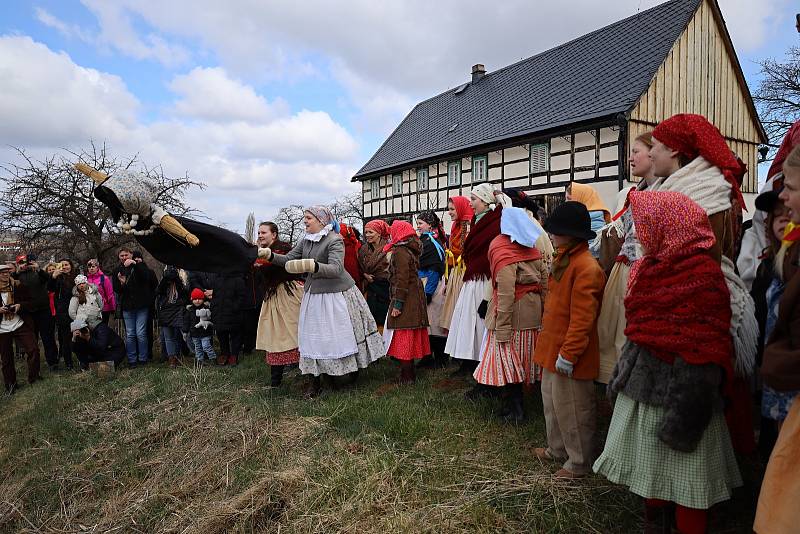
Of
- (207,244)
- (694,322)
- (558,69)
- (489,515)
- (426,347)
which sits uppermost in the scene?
(558,69)

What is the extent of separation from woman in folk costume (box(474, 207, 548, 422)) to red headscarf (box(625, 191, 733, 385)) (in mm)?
1543

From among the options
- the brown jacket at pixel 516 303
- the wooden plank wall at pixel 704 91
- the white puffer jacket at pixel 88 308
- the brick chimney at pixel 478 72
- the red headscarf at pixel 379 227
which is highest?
the brick chimney at pixel 478 72

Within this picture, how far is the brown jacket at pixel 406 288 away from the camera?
17.9 feet

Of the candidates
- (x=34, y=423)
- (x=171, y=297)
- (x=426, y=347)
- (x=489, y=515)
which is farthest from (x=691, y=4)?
(x=34, y=423)

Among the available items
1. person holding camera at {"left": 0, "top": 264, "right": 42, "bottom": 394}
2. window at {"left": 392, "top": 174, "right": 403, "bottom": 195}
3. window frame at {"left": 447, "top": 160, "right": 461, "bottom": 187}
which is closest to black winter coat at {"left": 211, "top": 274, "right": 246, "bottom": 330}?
person holding camera at {"left": 0, "top": 264, "right": 42, "bottom": 394}

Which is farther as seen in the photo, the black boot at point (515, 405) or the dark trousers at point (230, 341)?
the dark trousers at point (230, 341)

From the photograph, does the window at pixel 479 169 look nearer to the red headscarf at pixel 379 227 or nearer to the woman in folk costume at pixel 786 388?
the red headscarf at pixel 379 227

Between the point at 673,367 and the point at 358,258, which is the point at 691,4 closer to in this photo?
the point at 358,258

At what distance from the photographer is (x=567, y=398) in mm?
3133

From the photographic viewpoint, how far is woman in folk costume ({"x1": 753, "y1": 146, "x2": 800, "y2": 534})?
1754 mm

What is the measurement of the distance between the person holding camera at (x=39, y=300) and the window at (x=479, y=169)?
44.7 feet

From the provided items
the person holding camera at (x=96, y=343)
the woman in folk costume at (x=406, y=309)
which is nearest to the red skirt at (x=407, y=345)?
the woman in folk costume at (x=406, y=309)

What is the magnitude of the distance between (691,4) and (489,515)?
59.5ft

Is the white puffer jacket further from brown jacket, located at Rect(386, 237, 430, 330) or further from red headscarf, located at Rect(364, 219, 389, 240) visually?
brown jacket, located at Rect(386, 237, 430, 330)
